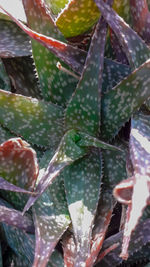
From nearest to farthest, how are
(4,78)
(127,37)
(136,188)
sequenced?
(136,188), (127,37), (4,78)

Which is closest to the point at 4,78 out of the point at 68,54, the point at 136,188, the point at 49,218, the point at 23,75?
the point at 23,75

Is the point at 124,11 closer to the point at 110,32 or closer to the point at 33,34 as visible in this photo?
the point at 110,32

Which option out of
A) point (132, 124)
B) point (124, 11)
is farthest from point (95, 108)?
point (124, 11)

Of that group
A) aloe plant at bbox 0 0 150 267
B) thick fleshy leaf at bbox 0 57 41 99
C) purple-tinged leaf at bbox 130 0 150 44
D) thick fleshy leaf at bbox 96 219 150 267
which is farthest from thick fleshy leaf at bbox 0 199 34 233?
purple-tinged leaf at bbox 130 0 150 44

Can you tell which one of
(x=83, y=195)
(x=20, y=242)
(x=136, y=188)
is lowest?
(x=20, y=242)

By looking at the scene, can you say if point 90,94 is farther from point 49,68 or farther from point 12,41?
point 12,41

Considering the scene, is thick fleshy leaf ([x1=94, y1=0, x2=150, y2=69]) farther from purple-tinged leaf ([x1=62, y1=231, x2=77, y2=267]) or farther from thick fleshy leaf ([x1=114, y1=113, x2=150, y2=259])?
purple-tinged leaf ([x1=62, y1=231, x2=77, y2=267])
